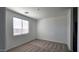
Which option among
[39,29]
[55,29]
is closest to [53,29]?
[55,29]

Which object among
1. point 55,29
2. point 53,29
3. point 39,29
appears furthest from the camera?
point 39,29

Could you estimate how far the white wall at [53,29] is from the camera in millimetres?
4992

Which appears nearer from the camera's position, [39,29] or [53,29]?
[53,29]

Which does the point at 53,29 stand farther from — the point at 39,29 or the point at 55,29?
the point at 39,29

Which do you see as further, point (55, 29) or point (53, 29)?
point (53, 29)

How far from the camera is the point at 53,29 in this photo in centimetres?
563

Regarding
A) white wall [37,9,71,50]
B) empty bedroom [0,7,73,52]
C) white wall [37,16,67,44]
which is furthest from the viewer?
white wall [37,16,67,44]

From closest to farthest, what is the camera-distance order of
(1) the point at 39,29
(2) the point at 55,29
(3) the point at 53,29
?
1. (2) the point at 55,29
2. (3) the point at 53,29
3. (1) the point at 39,29

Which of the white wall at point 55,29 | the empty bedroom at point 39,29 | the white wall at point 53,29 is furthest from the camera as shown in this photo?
the white wall at point 53,29

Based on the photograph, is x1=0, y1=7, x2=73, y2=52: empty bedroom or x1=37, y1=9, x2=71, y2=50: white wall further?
x1=37, y1=9, x2=71, y2=50: white wall

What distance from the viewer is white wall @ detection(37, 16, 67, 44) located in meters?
4.99

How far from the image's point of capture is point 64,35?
4.96 m
